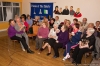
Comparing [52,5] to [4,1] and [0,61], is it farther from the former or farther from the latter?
[0,61]

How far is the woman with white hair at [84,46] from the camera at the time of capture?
3297mm

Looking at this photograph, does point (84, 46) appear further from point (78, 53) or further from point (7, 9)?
point (7, 9)

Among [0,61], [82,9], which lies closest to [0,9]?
[0,61]

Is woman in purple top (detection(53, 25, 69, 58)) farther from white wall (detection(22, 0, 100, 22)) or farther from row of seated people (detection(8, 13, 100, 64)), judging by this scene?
white wall (detection(22, 0, 100, 22))

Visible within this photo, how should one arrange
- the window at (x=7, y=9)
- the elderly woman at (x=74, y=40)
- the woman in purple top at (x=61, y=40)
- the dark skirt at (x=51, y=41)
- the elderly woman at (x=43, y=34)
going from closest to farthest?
the elderly woman at (x=74, y=40), the woman in purple top at (x=61, y=40), the dark skirt at (x=51, y=41), the elderly woman at (x=43, y=34), the window at (x=7, y=9)

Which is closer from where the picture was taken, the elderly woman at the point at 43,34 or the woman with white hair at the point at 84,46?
the woman with white hair at the point at 84,46

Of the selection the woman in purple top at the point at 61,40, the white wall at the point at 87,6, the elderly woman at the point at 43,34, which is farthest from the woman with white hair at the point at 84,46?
the white wall at the point at 87,6

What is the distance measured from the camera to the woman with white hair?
330 centimetres

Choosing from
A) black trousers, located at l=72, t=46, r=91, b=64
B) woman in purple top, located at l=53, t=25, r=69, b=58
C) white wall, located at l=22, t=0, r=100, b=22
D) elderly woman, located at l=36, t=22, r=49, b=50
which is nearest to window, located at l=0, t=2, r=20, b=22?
white wall, located at l=22, t=0, r=100, b=22

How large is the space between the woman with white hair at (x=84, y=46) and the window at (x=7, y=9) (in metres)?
5.11

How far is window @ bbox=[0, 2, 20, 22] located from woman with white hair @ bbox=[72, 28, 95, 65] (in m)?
5.11

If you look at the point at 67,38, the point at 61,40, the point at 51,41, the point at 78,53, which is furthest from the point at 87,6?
the point at 78,53

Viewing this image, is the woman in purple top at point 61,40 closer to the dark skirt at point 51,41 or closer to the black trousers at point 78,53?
the dark skirt at point 51,41

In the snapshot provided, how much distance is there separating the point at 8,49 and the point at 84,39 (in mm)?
2858
